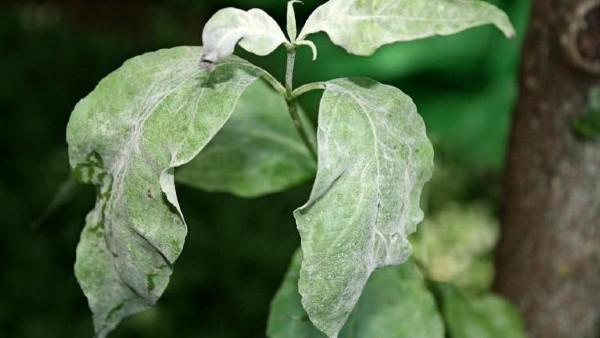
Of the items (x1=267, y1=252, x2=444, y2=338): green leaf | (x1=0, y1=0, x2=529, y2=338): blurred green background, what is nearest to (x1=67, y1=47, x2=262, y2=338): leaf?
(x1=267, y1=252, x2=444, y2=338): green leaf

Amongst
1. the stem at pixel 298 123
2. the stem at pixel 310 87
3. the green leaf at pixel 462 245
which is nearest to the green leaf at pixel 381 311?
the stem at pixel 298 123

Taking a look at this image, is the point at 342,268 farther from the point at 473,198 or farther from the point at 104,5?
the point at 104,5

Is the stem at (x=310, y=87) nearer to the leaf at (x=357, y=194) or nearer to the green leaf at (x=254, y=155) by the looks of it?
the leaf at (x=357, y=194)

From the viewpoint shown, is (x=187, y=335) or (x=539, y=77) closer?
(x=539, y=77)

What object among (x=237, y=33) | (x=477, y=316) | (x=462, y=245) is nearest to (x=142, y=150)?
(x=237, y=33)

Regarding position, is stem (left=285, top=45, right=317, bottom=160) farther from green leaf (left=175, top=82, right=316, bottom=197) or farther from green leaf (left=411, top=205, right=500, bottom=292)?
green leaf (left=411, top=205, right=500, bottom=292)

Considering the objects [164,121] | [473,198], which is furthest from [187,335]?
[164,121]
